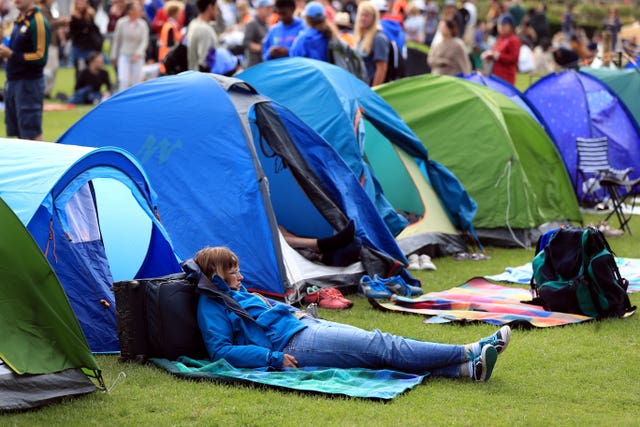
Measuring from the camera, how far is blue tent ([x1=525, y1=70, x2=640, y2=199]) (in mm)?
14547

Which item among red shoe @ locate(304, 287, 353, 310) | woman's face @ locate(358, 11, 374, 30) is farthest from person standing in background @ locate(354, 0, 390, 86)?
red shoe @ locate(304, 287, 353, 310)

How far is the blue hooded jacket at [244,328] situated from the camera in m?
6.29

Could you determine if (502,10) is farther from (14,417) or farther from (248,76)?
(14,417)

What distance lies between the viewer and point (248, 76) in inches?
413

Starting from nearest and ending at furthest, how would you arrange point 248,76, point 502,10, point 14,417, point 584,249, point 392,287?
point 14,417
point 584,249
point 392,287
point 248,76
point 502,10

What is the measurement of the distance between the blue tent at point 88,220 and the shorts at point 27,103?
14.5 ft

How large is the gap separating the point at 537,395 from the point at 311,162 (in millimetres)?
3529

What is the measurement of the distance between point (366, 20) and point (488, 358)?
315 inches

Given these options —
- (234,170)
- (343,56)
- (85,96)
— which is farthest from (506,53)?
(234,170)

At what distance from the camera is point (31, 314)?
579 centimetres

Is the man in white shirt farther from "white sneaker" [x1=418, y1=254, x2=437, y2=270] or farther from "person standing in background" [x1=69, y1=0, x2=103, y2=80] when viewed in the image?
"person standing in background" [x1=69, y1=0, x2=103, y2=80]

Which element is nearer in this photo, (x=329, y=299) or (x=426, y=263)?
(x=329, y=299)

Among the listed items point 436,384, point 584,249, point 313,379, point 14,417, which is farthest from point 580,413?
point 14,417

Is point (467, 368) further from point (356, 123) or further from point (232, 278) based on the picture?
point (356, 123)
